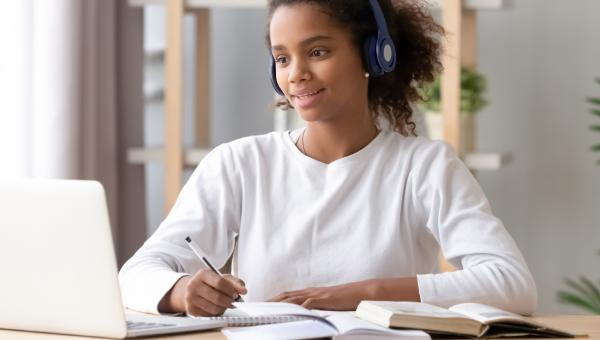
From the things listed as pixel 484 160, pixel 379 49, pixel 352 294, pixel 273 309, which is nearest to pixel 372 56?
pixel 379 49

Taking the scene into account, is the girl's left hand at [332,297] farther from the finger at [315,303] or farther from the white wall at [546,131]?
the white wall at [546,131]

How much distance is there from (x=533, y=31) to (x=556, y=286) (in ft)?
2.68

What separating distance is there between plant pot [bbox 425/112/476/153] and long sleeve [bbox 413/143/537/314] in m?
1.13

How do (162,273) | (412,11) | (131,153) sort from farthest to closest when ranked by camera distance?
(131,153), (412,11), (162,273)

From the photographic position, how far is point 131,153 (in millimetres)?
3082

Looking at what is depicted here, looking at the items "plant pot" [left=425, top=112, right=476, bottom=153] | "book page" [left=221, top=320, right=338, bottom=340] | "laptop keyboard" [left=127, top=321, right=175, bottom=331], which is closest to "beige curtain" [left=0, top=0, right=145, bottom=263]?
"plant pot" [left=425, top=112, right=476, bottom=153]

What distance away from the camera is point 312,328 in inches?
50.8

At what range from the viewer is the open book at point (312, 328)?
1.25 meters

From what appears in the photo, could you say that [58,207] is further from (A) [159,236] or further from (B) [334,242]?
(B) [334,242]

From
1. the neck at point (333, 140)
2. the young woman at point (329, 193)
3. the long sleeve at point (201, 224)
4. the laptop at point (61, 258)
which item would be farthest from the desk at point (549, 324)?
the neck at point (333, 140)

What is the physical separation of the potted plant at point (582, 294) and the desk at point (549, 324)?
1465 mm

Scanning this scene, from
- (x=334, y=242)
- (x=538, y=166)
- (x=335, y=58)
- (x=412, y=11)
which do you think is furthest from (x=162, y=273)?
(x=538, y=166)

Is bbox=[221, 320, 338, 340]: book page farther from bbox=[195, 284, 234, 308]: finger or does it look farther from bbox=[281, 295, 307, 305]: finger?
bbox=[281, 295, 307, 305]: finger

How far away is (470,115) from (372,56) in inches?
51.0
